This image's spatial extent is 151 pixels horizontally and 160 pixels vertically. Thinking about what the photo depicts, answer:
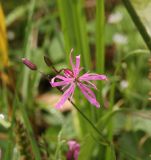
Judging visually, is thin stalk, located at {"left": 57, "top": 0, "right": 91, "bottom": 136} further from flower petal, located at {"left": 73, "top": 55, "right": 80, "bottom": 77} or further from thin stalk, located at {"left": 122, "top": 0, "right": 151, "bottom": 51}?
flower petal, located at {"left": 73, "top": 55, "right": 80, "bottom": 77}

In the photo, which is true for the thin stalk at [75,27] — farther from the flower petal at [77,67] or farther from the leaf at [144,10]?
the flower petal at [77,67]

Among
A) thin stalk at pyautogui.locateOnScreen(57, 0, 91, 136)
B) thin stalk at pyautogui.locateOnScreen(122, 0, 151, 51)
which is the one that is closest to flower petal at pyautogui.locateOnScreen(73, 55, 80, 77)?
thin stalk at pyautogui.locateOnScreen(122, 0, 151, 51)

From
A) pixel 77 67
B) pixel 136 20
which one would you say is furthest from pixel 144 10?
→ pixel 77 67

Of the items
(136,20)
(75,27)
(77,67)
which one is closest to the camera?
(77,67)

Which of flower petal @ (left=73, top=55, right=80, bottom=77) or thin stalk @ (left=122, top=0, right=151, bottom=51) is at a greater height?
flower petal @ (left=73, top=55, right=80, bottom=77)

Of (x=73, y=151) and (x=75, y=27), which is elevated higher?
(x=75, y=27)

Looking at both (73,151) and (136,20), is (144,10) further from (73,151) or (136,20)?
(73,151)

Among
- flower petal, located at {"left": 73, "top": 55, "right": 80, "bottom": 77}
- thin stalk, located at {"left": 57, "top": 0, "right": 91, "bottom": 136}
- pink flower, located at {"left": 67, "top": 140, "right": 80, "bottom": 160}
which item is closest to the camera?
flower petal, located at {"left": 73, "top": 55, "right": 80, "bottom": 77}

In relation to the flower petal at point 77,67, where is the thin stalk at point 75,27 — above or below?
below

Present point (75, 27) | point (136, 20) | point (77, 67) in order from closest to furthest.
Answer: point (77, 67) → point (136, 20) → point (75, 27)

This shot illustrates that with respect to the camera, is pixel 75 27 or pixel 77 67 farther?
pixel 75 27

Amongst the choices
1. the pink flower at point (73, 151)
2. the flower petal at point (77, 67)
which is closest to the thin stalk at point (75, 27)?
the pink flower at point (73, 151)
